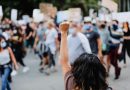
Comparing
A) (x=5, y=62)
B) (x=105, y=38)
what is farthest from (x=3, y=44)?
(x=105, y=38)

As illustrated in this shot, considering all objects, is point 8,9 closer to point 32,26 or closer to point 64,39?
point 32,26

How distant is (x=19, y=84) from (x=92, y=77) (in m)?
10.2

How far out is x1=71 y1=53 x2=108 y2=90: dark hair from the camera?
397cm

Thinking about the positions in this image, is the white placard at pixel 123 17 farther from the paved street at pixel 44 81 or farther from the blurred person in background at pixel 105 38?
the paved street at pixel 44 81

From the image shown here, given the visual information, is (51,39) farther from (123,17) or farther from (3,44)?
(3,44)

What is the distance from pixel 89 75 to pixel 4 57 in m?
7.55

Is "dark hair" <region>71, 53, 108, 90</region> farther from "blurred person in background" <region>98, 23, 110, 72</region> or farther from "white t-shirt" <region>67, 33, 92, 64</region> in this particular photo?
"blurred person in background" <region>98, 23, 110, 72</region>

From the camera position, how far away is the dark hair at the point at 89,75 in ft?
13.0

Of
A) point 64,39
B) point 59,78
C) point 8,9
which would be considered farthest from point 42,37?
point 8,9

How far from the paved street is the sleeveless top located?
1.94 metres

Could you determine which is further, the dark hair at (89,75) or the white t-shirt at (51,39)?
the white t-shirt at (51,39)

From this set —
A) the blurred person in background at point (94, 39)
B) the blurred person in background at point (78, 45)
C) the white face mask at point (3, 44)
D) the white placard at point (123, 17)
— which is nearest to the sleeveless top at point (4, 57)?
the white face mask at point (3, 44)

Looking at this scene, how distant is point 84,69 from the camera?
3979mm

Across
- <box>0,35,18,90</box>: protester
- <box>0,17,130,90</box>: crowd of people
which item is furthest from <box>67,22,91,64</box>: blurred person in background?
<box>0,35,18,90</box>: protester
